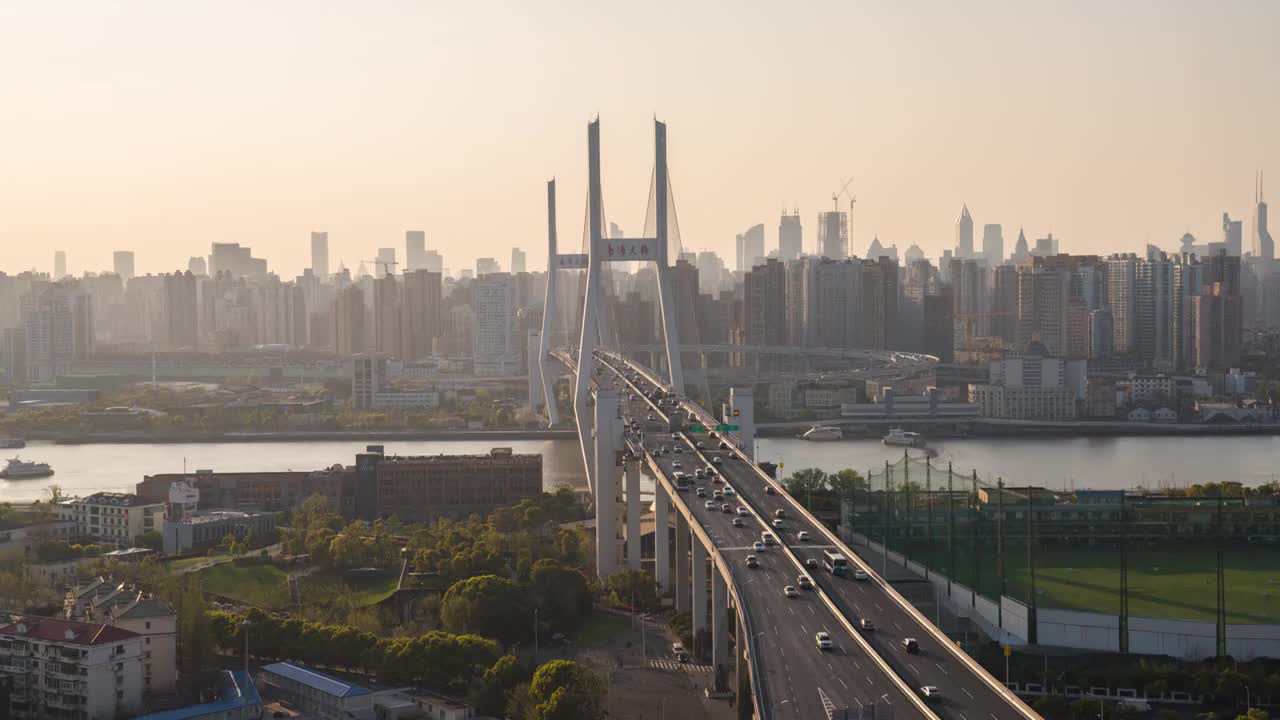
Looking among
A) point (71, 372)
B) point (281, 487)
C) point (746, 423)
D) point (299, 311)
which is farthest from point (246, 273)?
point (746, 423)

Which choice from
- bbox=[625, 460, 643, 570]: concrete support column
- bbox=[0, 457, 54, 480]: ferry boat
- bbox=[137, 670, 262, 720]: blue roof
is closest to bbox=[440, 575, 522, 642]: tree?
bbox=[137, 670, 262, 720]: blue roof

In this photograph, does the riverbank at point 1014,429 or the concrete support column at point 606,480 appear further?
the riverbank at point 1014,429

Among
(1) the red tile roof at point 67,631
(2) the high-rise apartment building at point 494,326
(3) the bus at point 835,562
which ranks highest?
(2) the high-rise apartment building at point 494,326

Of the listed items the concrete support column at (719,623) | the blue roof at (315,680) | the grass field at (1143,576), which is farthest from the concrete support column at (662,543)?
the blue roof at (315,680)

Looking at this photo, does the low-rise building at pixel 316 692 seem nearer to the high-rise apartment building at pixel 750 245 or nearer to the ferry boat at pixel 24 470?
the ferry boat at pixel 24 470

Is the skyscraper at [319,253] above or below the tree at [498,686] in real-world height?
above

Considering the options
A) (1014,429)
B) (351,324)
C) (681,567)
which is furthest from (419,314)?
(681,567)

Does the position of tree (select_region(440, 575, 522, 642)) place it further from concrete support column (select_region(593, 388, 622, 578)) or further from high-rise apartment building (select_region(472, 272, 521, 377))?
high-rise apartment building (select_region(472, 272, 521, 377))
